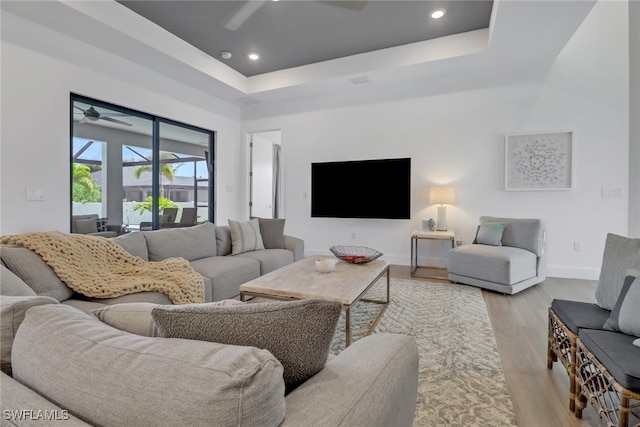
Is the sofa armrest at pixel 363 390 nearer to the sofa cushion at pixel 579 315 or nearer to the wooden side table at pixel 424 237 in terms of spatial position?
the sofa cushion at pixel 579 315

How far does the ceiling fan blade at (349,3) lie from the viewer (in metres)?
3.19

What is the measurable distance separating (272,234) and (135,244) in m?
1.67

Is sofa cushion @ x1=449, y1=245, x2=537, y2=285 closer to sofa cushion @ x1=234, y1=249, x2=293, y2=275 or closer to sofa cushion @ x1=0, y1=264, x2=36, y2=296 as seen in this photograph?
sofa cushion @ x1=234, y1=249, x2=293, y2=275

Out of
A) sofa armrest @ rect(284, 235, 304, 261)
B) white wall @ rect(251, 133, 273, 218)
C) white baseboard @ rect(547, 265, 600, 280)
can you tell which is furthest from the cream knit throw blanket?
white baseboard @ rect(547, 265, 600, 280)

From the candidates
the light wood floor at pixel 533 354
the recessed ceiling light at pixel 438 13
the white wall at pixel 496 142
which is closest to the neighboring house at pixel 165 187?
the white wall at pixel 496 142

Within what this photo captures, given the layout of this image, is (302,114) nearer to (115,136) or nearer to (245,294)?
(115,136)

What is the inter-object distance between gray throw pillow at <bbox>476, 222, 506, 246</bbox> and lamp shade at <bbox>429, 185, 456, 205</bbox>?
0.56m

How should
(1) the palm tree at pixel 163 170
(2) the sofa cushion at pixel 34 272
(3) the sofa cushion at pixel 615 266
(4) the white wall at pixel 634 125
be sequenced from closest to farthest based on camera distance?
(3) the sofa cushion at pixel 615 266, (2) the sofa cushion at pixel 34 272, (4) the white wall at pixel 634 125, (1) the palm tree at pixel 163 170

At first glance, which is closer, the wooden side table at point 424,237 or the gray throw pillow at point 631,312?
the gray throw pillow at point 631,312

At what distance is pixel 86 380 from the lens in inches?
22.2

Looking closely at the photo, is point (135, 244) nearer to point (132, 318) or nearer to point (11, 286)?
point (11, 286)

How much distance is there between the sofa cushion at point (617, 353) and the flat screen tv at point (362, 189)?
3313 millimetres

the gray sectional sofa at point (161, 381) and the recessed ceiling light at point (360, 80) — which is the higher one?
the recessed ceiling light at point (360, 80)

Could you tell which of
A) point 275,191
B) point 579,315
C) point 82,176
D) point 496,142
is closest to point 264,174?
point 275,191
